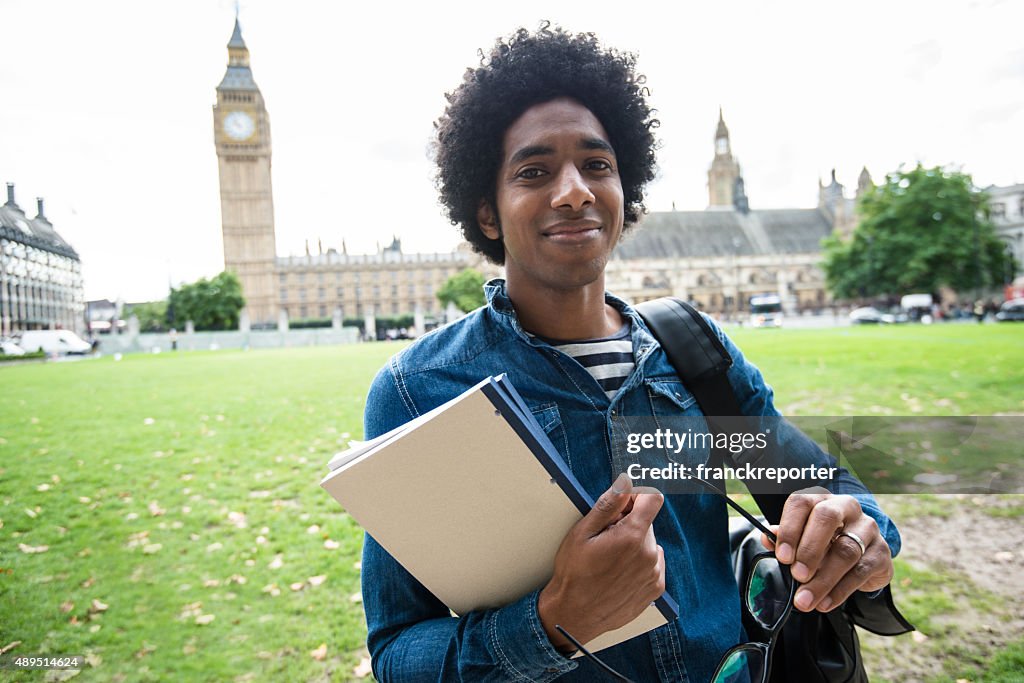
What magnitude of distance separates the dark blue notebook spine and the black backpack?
386mm

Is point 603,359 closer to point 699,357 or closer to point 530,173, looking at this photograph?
point 699,357

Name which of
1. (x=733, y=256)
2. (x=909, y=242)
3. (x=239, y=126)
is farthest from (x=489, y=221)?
(x=239, y=126)

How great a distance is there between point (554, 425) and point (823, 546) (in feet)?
1.65

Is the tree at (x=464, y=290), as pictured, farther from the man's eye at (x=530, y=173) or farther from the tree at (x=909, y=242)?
the man's eye at (x=530, y=173)

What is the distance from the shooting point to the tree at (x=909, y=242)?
2445 cm

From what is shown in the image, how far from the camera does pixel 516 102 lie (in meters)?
1.35

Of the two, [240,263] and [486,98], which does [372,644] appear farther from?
[240,263]

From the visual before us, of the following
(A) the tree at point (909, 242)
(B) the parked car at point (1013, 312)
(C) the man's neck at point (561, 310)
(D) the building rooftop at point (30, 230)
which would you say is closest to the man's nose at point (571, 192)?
(C) the man's neck at point (561, 310)

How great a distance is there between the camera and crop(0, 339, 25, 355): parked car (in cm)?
255

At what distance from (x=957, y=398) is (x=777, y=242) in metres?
66.4

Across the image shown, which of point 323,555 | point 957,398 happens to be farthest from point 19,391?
point 957,398

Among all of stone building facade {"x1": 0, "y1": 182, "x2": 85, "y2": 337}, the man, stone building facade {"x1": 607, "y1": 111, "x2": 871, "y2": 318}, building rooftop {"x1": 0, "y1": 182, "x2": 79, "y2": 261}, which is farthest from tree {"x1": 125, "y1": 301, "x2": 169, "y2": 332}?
the man

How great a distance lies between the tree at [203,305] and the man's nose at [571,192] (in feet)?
173

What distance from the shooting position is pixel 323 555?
3656 millimetres
